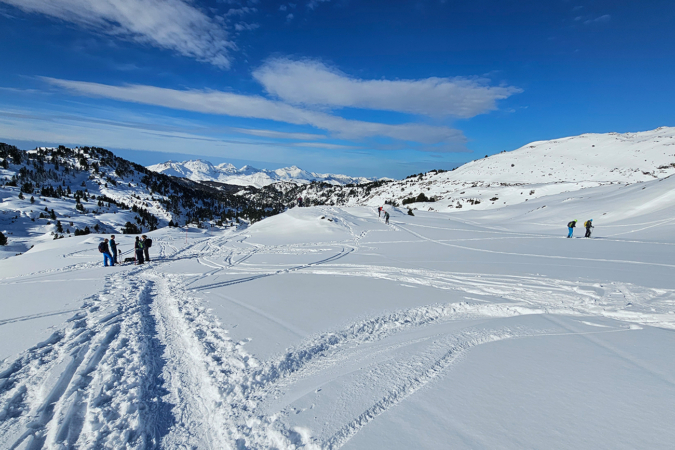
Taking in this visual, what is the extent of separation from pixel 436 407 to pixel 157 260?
18.1m

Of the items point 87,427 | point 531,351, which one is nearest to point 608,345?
point 531,351

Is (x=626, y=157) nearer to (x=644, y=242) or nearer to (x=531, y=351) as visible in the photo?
(x=644, y=242)

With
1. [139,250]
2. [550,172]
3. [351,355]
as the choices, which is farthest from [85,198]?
[550,172]

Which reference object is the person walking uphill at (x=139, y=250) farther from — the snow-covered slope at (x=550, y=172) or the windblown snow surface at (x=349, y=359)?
the snow-covered slope at (x=550, y=172)

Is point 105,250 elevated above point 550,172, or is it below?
below

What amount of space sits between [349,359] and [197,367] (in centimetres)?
260

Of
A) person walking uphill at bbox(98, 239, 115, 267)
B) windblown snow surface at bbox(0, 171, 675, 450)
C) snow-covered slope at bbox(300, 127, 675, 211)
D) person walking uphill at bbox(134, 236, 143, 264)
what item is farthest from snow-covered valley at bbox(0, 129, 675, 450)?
snow-covered slope at bbox(300, 127, 675, 211)

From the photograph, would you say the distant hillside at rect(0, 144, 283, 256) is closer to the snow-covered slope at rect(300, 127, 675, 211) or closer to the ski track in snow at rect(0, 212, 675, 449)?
the ski track in snow at rect(0, 212, 675, 449)

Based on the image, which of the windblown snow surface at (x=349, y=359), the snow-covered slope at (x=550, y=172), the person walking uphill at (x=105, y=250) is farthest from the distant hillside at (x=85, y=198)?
the snow-covered slope at (x=550, y=172)

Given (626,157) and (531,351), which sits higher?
(626,157)

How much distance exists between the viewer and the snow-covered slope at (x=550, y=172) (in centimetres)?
4691

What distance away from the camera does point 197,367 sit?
4.80 m

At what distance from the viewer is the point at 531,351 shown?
16.1 ft

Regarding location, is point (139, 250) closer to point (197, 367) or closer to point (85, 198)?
point (197, 367)
